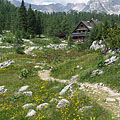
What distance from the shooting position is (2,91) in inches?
523

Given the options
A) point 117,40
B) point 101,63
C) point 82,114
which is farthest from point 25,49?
point 82,114

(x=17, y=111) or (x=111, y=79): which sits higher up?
(x=111, y=79)

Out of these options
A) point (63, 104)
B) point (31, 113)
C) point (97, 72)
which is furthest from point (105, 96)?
point (31, 113)

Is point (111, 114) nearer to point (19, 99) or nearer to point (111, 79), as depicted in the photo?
point (111, 79)

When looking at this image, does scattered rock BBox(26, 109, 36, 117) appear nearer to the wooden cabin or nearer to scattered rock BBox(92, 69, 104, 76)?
scattered rock BBox(92, 69, 104, 76)

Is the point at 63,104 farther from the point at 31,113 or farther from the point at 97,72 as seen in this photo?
the point at 97,72

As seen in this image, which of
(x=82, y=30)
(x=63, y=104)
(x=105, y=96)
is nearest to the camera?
(x=63, y=104)

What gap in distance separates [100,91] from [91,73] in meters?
3.32

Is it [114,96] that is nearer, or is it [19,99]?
[114,96]

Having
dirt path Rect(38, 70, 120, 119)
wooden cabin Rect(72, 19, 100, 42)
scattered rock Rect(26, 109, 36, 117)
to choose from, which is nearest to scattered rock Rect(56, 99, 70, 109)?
scattered rock Rect(26, 109, 36, 117)

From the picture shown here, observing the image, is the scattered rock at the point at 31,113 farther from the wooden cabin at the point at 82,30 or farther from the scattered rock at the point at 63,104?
the wooden cabin at the point at 82,30

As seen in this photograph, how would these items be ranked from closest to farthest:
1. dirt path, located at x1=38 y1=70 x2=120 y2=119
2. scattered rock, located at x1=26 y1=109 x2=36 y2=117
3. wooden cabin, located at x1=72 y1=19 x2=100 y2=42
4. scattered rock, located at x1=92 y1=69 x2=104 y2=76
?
dirt path, located at x1=38 y1=70 x2=120 y2=119, scattered rock, located at x1=26 y1=109 x2=36 y2=117, scattered rock, located at x1=92 y1=69 x2=104 y2=76, wooden cabin, located at x1=72 y1=19 x2=100 y2=42

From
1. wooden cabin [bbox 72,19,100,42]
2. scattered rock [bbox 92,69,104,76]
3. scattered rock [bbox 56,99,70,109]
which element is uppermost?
wooden cabin [bbox 72,19,100,42]

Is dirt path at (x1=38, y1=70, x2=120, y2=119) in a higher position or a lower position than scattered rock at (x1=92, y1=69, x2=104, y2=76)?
lower
